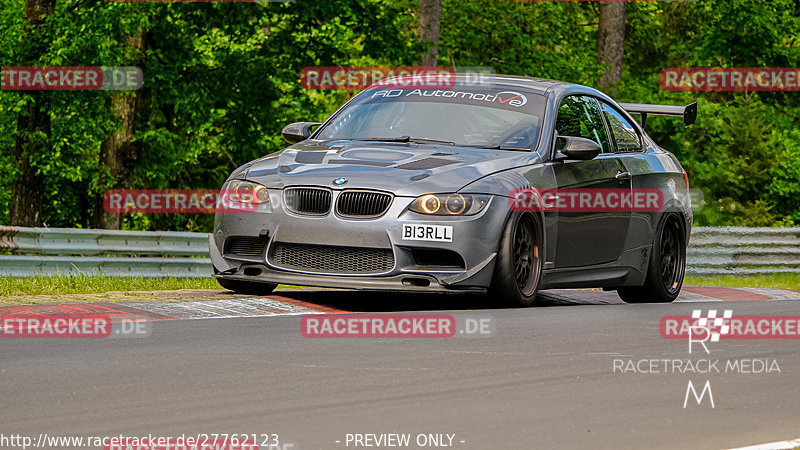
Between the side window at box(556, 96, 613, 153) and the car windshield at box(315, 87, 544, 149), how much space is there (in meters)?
0.28

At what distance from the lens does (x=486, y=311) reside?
9695 mm

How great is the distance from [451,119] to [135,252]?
282 inches

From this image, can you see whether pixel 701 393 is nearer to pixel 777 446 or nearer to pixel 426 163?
pixel 777 446

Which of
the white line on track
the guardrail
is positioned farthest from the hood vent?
the guardrail

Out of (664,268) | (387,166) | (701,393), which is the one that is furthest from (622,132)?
(701,393)

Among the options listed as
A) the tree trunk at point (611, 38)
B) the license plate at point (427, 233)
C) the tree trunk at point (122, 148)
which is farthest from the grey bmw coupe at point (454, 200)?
the tree trunk at point (611, 38)

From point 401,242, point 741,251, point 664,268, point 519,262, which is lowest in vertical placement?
point 741,251

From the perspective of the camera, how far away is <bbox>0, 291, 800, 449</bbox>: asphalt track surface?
5.58 metres

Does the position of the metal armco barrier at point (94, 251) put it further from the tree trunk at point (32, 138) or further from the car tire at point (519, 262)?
the tree trunk at point (32, 138)

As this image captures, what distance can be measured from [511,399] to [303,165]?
393 centimetres

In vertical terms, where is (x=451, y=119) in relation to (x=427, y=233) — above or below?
above

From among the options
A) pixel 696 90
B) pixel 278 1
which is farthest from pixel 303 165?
pixel 696 90

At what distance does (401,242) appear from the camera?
935cm

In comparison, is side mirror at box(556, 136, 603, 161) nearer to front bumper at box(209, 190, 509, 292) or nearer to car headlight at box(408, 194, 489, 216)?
front bumper at box(209, 190, 509, 292)
